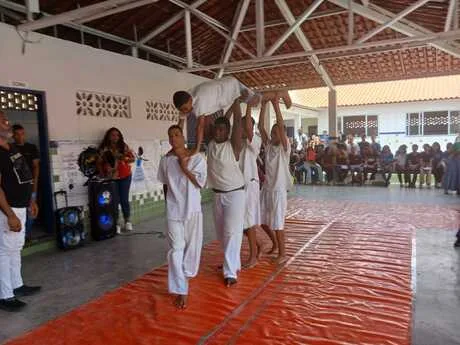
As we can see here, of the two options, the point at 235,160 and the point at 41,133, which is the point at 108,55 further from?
the point at 235,160

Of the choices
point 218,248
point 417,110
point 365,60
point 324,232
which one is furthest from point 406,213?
point 417,110

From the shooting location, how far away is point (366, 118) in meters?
16.5

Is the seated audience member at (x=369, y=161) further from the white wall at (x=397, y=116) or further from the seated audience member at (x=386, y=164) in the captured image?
the white wall at (x=397, y=116)

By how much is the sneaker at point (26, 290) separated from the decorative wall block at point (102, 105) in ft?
8.83

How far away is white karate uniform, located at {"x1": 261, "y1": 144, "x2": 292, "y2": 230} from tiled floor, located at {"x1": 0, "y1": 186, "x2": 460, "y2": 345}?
1.36 meters

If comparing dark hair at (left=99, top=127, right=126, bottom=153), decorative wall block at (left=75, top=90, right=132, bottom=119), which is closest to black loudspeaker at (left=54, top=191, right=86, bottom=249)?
dark hair at (left=99, top=127, right=126, bottom=153)

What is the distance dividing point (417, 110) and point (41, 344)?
1626 centimetres

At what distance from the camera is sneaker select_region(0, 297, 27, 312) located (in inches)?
120

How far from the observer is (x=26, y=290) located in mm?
3422

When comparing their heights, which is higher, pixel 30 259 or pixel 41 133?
pixel 41 133

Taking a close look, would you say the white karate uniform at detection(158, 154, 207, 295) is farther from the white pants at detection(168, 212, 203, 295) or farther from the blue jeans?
the blue jeans

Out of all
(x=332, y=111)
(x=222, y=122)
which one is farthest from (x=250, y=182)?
(x=332, y=111)

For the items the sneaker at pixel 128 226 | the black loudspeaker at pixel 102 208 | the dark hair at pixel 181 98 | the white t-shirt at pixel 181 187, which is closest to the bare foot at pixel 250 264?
the white t-shirt at pixel 181 187

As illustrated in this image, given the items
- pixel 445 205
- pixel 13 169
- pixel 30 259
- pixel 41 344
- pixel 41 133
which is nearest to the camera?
pixel 41 344
